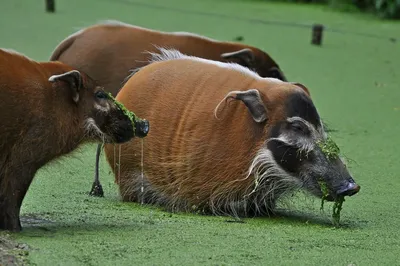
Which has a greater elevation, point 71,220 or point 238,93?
point 238,93

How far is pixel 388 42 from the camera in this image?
1103 centimetres

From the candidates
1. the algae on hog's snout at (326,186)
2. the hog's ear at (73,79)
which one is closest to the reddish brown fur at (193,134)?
the algae on hog's snout at (326,186)

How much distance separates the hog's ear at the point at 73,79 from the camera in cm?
463

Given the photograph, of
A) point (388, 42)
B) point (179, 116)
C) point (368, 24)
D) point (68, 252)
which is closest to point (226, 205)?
point (179, 116)

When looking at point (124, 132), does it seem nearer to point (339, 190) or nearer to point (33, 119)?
point (33, 119)

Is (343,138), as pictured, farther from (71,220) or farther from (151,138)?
(71,220)

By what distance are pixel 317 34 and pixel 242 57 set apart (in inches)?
133

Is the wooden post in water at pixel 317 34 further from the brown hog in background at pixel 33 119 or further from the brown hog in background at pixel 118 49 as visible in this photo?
the brown hog in background at pixel 33 119

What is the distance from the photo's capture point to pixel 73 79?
470 cm

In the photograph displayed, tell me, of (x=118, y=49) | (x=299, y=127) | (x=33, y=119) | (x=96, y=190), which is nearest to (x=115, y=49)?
(x=118, y=49)

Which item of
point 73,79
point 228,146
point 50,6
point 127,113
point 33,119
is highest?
point 73,79

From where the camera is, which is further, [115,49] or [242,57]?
[242,57]

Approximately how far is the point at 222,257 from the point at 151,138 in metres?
1.37

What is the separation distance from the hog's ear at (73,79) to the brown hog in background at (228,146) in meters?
0.69
